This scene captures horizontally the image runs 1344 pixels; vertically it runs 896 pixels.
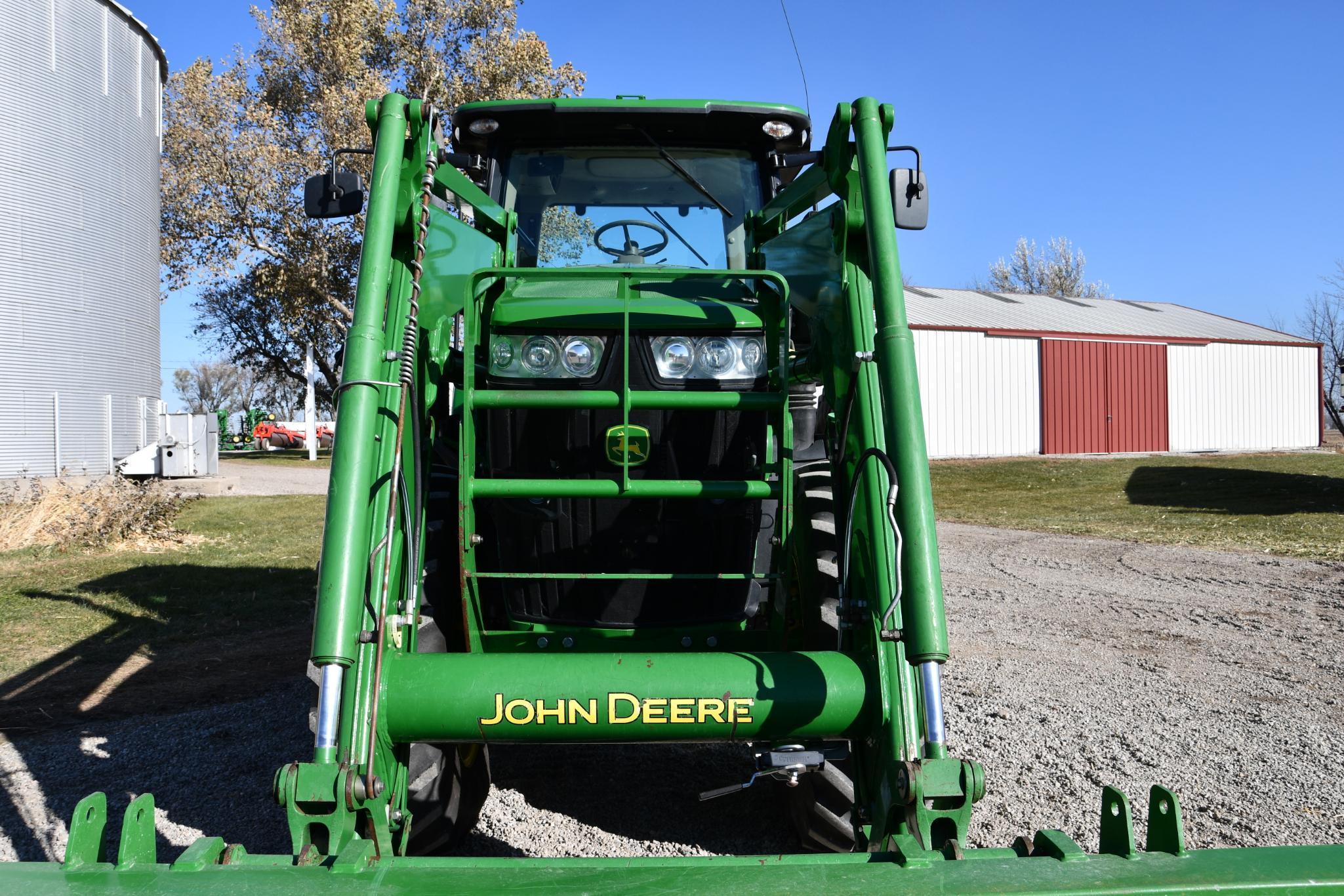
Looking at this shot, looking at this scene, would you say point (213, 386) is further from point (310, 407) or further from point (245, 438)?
point (310, 407)

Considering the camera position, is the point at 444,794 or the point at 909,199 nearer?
the point at 444,794

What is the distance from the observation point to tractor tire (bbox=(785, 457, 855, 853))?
3049 mm

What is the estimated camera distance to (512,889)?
1921mm

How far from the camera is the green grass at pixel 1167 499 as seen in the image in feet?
39.0

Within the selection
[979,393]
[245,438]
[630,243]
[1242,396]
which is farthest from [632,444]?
[245,438]

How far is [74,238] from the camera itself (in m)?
15.4

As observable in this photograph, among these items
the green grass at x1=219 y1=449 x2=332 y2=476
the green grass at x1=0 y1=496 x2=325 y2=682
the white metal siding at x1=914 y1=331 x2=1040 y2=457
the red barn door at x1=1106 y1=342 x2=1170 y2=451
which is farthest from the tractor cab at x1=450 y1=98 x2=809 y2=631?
the red barn door at x1=1106 y1=342 x2=1170 y2=451

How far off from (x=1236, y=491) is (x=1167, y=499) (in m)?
1.55

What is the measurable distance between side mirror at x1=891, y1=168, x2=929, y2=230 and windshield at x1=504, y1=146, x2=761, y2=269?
3.22 feet

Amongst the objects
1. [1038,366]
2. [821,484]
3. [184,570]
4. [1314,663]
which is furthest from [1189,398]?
[821,484]

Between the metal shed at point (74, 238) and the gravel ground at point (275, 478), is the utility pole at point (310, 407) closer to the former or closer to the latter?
the gravel ground at point (275, 478)

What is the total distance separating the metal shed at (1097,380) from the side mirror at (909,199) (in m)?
22.3

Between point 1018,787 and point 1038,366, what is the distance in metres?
25.5

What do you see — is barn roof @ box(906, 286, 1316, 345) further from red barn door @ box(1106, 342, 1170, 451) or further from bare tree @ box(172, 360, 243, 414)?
bare tree @ box(172, 360, 243, 414)
